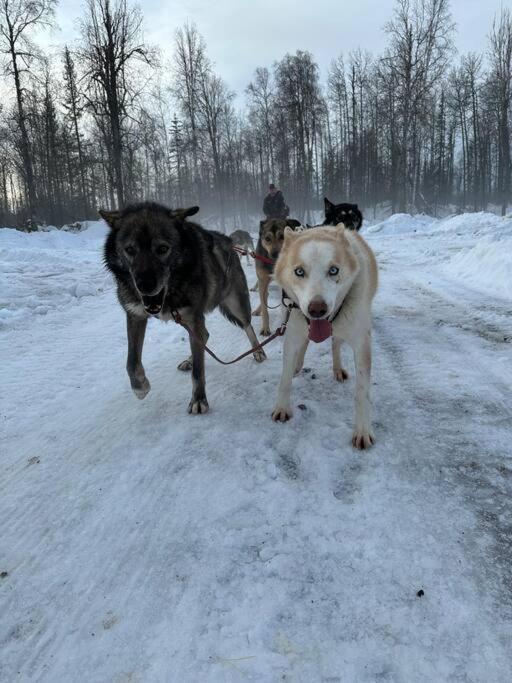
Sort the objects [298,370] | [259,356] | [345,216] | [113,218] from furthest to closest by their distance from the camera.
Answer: [345,216] → [259,356] → [298,370] → [113,218]

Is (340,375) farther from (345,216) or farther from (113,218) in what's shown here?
(345,216)

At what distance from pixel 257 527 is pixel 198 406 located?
1.31 metres

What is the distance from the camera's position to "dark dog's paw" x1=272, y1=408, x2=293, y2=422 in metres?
2.81

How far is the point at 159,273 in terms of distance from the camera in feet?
8.79

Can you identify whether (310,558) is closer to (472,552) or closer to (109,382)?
(472,552)

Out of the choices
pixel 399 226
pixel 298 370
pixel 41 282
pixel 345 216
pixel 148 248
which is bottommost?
pixel 298 370

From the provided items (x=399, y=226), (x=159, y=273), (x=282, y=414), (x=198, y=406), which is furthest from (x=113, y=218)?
(x=399, y=226)

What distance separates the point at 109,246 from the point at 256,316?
10.9 ft

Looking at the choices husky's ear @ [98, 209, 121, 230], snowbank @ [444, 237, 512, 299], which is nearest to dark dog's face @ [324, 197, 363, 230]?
snowbank @ [444, 237, 512, 299]

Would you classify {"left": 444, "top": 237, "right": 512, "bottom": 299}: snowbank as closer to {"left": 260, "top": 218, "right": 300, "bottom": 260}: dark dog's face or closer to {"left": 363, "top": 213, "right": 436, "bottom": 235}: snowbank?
{"left": 260, "top": 218, "right": 300, "bottom": 260}: dark dog's face

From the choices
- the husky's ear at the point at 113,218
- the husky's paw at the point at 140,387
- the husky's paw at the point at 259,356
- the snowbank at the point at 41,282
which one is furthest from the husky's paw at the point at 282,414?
the snowbank at the point at 41,282

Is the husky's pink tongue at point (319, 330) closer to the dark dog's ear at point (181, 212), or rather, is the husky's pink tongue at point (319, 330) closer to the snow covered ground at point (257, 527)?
the snow covered ground at point (257, 527)

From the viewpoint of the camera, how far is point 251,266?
12.4m

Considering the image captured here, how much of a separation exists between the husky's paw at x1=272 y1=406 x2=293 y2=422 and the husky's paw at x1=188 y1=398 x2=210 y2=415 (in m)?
0.53
